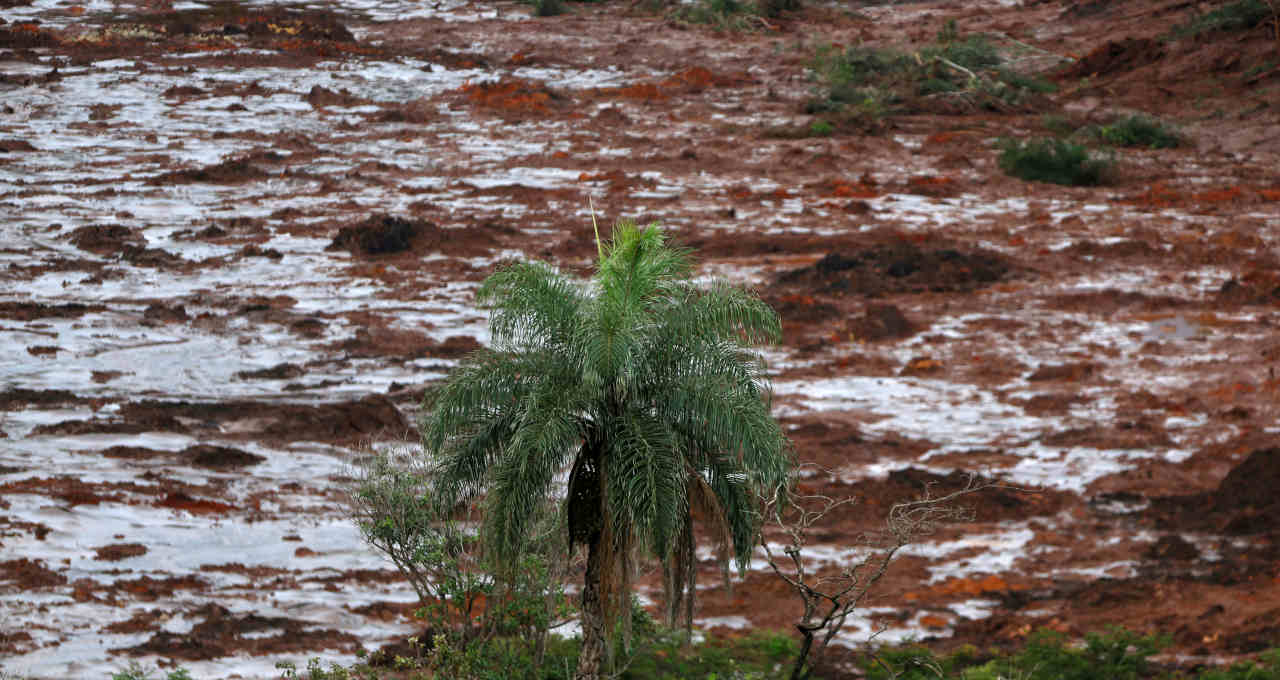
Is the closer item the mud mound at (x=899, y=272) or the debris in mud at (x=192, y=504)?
the debris in mud at (x=192, y=504)

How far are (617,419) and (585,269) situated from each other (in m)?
20.4

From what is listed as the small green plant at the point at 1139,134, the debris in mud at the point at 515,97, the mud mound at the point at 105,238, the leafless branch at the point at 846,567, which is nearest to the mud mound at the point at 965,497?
the leafless branch at the point at 846,567

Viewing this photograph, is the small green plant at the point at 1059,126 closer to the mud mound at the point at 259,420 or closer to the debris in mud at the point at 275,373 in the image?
the debris in mud at the point at 275,373

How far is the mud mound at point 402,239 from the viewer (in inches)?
1431

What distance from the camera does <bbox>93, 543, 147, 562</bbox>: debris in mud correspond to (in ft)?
63.9

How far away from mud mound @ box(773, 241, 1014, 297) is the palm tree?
19.9 meters

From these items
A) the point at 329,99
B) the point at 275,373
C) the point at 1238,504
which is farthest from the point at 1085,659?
the point at 329,99

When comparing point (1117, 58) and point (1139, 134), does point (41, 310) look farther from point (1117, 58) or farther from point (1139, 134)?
point (1117, 58)

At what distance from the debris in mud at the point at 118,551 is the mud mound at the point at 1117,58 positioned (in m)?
45.0

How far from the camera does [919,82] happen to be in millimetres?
53281

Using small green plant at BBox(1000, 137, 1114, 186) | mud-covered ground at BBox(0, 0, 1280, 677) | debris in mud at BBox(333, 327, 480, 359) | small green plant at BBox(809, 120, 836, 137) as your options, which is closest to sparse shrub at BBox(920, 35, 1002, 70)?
mud-covered ground at BBox(0, 0, 1280, 677)

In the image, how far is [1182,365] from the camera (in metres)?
27.4

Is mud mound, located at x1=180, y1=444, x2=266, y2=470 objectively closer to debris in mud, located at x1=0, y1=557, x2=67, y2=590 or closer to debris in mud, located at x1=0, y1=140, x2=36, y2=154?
debris in mud, located at x1=0, y1=557, x2=67, y2=590

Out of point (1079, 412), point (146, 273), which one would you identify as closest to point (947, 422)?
point (1079, 412)
